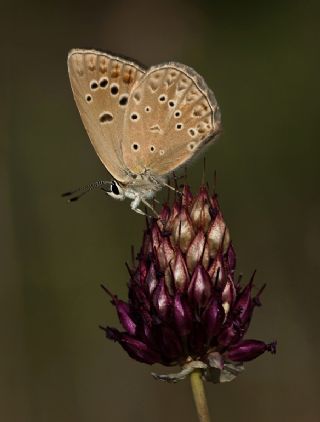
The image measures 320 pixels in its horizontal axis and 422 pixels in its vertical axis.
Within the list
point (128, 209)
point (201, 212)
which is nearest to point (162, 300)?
point (201, 212)

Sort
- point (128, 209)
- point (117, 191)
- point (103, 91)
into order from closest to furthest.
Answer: point (103, 91) → point (117, 191) → point (128, 209)

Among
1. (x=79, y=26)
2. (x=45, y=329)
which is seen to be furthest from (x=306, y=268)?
(x=79, y=26)

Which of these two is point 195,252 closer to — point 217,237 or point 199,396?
point 217,237

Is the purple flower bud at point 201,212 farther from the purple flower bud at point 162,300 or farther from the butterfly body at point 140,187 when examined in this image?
the butterfly body at point 140,187

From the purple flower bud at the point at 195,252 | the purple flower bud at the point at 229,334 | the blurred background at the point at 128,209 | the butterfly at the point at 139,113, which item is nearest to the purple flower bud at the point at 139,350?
the purple flower bud at the point at 229,334

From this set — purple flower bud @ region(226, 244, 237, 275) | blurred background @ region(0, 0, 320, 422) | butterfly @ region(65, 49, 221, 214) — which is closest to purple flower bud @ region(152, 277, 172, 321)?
purple flower bud @ region(226, 244, 237, 275)

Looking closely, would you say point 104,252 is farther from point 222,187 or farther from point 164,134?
point 164,134
